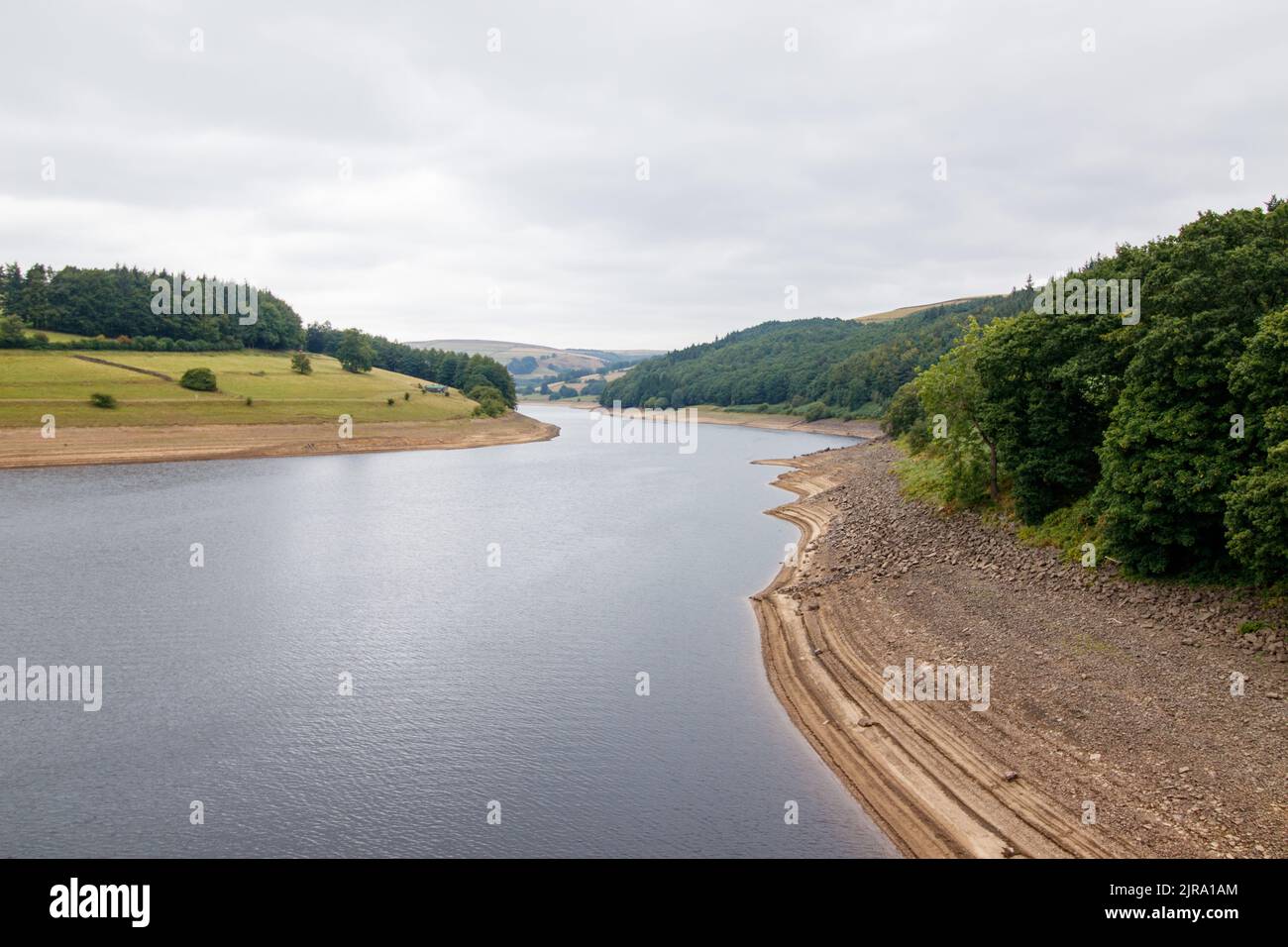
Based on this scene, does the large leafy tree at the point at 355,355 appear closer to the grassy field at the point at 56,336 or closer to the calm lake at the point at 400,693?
the grassy field at the point at 56,336

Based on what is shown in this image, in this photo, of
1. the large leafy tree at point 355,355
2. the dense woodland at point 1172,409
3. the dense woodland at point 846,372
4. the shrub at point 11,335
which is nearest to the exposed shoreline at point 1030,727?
the dense woodland at point 1172,409

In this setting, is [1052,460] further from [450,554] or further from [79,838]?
[79,838]

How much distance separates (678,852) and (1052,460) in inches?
915

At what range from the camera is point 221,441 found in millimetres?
80375

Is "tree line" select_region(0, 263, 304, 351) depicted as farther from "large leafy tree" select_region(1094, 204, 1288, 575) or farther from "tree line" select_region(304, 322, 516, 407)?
"large leafy tree" select_region(1094, 204, 1288, 575)

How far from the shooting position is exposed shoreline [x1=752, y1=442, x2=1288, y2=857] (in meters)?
14.1

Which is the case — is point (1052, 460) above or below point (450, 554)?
above

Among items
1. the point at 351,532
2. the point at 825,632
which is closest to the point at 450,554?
the point at 351,532

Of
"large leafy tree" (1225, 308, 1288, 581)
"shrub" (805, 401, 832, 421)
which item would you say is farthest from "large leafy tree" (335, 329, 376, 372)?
"large leafy tree" (1225, 308, 1288, 581)

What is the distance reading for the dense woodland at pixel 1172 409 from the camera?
62.3 ft

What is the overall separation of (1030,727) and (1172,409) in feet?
36.3

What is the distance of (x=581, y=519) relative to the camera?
50.0 meters
